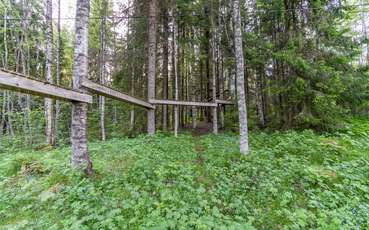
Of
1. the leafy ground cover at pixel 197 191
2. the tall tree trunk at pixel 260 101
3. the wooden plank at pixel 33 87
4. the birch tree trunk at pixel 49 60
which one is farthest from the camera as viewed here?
the tall tree trunk at pixel 260 101

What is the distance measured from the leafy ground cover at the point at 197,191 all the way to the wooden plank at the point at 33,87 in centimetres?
154

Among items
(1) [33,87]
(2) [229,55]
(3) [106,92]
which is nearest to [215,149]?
(3) [106,92]

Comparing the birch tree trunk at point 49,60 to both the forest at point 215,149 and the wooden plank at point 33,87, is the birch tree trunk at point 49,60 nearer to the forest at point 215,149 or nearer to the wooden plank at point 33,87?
the forest at point 215,149

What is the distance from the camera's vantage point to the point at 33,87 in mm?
3264

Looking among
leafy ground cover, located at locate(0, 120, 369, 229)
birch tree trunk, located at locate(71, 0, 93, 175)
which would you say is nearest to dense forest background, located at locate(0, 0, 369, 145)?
leafy ground cover, located at locate(0, 120, 369, 229)

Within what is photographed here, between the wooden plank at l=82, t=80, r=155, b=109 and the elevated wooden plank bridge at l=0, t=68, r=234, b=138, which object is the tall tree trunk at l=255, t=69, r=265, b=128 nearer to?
the wooden plank at l=82, t=80, r=155, b=109

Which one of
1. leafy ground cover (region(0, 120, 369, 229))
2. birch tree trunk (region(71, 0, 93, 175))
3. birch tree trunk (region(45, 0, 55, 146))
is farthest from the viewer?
birch tree trunk (region(45, 0, 55, 146))

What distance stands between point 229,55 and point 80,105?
904 centimetres

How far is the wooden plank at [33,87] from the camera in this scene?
2891 millimetres

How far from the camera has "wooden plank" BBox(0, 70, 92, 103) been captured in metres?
2.89

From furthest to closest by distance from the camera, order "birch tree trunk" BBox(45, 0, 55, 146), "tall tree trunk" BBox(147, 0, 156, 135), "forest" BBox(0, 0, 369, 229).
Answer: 1. "tall tree trunk" BBox(147, 0, 156, 135)
2. "birch tree trunk" BBox(45, 0, 55, 146)
3. "forest" BBox(0, 0, 369, 229)

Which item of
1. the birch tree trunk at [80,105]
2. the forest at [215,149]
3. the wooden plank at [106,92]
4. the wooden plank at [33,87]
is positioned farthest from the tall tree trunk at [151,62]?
the wooden plank at [33,87]

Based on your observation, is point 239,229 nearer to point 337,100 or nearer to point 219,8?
point 337,100

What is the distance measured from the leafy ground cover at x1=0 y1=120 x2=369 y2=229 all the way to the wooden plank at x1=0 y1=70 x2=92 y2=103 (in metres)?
1.54
